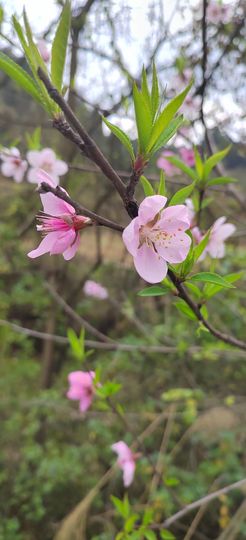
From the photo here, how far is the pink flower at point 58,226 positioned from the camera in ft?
1.43

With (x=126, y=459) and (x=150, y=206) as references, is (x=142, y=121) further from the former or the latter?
(x=126, y=459)

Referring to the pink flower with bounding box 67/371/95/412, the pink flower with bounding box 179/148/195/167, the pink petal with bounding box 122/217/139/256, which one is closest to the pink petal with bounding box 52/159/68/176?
the pink flower with bounding box 179/148/195/167

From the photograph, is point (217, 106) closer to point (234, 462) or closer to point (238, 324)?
point (238, 324)

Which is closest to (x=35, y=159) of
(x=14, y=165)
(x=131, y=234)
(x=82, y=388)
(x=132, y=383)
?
(x=14, y=165)

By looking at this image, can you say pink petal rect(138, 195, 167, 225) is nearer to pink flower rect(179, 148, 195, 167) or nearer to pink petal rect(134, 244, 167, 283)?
pink petal rect(134, 244, 167, 283)

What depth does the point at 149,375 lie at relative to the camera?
312 cm

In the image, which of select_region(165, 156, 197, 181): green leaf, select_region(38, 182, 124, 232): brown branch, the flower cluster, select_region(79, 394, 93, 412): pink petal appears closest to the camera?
select_region(38, 182, 124, 232): brown branch

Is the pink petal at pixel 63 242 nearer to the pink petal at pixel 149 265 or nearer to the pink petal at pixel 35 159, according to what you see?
the pink petal at pixel 149 265

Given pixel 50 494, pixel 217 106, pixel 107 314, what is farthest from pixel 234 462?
pixel 107 314

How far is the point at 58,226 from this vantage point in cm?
46

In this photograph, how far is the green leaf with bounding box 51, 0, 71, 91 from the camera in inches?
15.8

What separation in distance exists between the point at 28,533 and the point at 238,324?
1.67 meters

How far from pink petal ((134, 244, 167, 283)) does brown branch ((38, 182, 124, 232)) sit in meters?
0.04

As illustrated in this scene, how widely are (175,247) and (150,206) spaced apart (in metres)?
0.07
